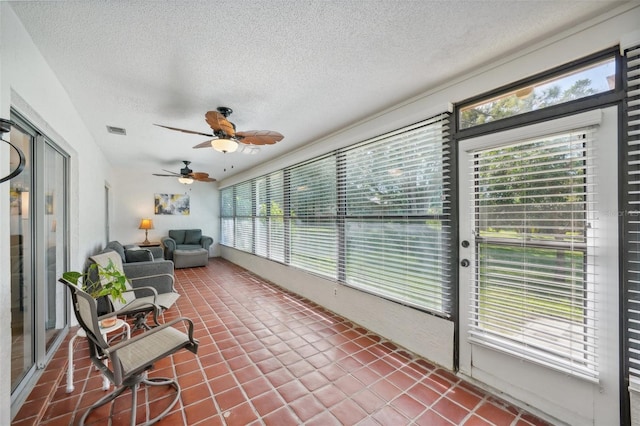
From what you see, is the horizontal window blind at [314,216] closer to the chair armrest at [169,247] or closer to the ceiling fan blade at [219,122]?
the ceiling fan blade at [219,122]

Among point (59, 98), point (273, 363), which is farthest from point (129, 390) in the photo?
point (59, 98)

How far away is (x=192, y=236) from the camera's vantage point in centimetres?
725

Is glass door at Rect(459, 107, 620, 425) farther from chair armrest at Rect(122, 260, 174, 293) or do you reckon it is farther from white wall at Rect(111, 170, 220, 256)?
white wall at Rect(111, 170, 220, 256)

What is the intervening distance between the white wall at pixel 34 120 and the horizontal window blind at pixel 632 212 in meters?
3.40

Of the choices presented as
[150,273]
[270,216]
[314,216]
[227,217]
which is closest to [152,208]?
[227,217]

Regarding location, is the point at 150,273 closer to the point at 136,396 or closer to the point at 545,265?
the point at 136,396

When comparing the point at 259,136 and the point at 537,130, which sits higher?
the point at 259,136

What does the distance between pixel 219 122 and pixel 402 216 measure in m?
1.96

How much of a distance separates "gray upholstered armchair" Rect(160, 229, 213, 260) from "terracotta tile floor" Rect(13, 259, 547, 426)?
4.16m

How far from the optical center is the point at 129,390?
193 cm

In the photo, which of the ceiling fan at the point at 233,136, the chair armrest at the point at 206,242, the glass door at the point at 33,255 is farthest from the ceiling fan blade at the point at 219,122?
the chair armrest at the point at 206,242

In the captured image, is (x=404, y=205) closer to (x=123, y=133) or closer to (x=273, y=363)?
(x=273, y=363)

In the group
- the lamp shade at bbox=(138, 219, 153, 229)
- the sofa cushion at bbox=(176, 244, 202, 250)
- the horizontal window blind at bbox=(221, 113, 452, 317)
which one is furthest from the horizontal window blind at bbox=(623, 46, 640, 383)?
the lamp shade at bbox=(138, 219, 153, 229)

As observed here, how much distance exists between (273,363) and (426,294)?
155cm
